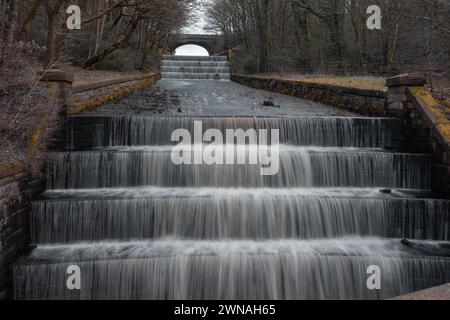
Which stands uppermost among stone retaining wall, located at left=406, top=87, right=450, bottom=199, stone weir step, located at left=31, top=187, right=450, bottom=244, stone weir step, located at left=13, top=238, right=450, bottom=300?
stone retaining wall, located at left=406, top=87, right=450, bottom=199

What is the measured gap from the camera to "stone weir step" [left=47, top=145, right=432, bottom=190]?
8.45 meters

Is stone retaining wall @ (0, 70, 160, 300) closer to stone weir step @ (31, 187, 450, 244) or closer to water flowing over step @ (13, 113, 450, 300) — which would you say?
water flowing over step @ (13, 113, 450, 300)

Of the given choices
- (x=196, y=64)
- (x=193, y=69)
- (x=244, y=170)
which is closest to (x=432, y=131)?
(x=244, y=170)

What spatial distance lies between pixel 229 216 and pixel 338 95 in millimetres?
8553

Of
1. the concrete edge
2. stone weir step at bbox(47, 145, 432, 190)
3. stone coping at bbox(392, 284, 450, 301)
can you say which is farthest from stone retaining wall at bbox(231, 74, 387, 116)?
stone coping at bbox(392, 284, 450, 301)

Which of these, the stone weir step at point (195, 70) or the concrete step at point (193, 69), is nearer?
the stone weir step at point (195, 70)

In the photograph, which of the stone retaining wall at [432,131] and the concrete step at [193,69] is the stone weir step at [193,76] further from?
the stone retaining wall at [432,131]

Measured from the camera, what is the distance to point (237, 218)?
303 inches

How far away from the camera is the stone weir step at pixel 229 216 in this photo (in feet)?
24.1

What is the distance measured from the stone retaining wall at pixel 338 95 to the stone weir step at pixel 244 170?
293cm

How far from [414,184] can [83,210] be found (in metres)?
6.81

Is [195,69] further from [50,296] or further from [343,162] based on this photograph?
[50,296]

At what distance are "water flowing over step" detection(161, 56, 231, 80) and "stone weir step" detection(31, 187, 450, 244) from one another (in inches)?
1157

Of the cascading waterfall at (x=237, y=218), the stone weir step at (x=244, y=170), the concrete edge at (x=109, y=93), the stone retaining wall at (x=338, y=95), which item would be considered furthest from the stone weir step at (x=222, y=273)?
the stone retaining wall at (x=338, y=95)
